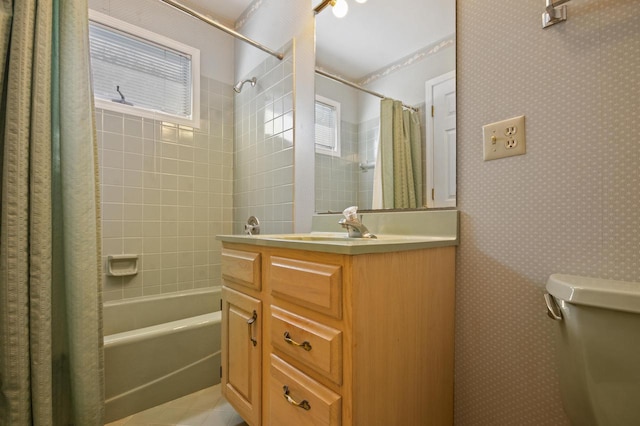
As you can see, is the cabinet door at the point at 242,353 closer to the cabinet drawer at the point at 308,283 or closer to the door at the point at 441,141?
the cabinet drawer at the point at 308,283

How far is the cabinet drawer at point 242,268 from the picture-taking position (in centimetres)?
105

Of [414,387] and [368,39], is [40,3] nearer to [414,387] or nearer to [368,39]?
[368,39]

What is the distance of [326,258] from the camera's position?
0.76 m

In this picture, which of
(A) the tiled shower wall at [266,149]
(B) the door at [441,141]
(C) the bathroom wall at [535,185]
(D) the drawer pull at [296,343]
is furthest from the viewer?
(A) the tiled shower wall at [266,149]

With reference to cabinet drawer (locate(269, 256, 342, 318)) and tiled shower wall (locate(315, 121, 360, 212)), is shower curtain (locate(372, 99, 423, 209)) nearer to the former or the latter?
tiled shower wall (locate(315, 121, 360, 212))

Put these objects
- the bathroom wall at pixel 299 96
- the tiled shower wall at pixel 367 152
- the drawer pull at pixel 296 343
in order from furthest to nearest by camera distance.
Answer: the bathroom wall at pixel 299 96
the tiled shower wall at pixel 367 152
the drawer pull at pixel 296 343

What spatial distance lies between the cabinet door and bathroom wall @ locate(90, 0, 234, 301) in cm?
104

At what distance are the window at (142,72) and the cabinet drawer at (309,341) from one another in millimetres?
1808

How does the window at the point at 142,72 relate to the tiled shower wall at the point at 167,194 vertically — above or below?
above

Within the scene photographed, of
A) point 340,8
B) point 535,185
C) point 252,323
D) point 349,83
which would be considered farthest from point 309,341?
point 340,8

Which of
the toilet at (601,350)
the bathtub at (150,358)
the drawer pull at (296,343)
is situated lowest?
the bathtub at (150,358)

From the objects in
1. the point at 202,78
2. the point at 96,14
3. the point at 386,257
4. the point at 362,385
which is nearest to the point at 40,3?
the point at 96,14

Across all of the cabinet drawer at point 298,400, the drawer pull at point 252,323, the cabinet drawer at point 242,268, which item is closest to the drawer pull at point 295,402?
the cabinet drawer at point 298,400

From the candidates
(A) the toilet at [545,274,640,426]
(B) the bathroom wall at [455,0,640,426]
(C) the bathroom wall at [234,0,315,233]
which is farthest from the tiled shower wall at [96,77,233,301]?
(A) the toilet at [545,274,640,426]
